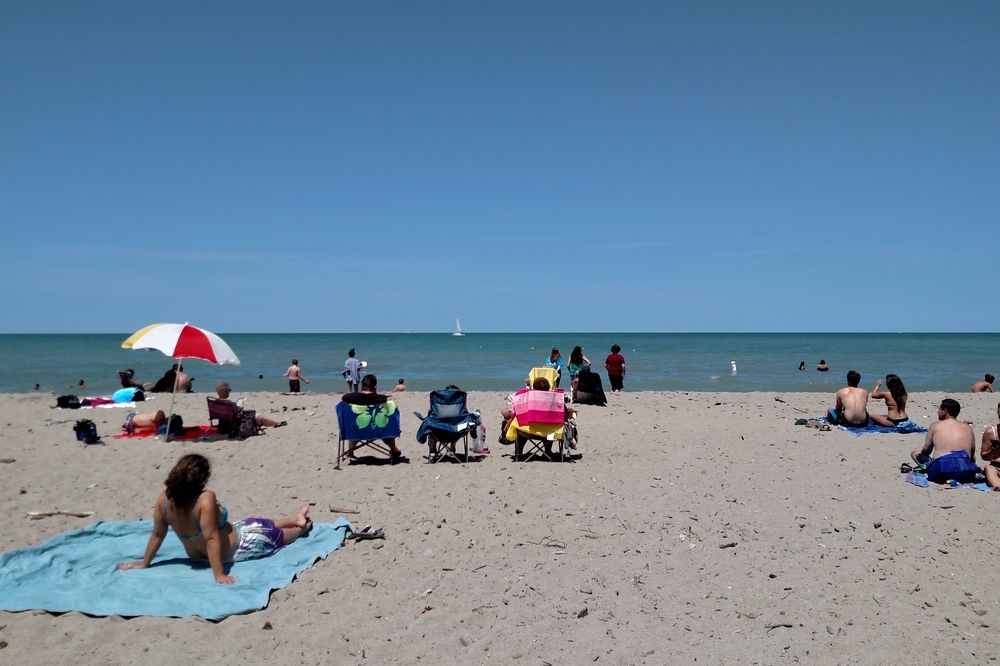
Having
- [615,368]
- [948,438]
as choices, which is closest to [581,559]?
[948,438]

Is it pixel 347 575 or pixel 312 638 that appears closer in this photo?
pixel 312 638

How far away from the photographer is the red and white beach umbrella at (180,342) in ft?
26.5

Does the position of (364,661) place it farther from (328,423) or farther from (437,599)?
(328,423)

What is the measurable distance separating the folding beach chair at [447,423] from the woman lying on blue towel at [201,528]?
302 cm

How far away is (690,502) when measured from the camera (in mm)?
5738

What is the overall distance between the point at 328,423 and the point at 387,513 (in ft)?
18.4

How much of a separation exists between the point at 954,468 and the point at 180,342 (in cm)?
869

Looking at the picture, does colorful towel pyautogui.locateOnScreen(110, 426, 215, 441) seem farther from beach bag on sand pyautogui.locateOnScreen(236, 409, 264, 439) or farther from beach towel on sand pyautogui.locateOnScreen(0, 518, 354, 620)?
beach towel on sand pyautogui.locateOnScreen(0, 518, 354, 620)

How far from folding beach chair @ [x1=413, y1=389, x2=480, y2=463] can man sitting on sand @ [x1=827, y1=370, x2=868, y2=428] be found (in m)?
5.72

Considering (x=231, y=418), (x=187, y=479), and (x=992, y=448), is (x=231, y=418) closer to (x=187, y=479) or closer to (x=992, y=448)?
(x=187, y=479)

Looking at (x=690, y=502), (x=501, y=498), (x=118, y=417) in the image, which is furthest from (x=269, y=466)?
(x=118, y=417)

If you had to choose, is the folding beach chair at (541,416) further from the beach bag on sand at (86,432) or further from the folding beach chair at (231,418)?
the beach bag on sand at (86,432)

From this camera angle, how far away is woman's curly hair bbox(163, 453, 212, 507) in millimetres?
4027

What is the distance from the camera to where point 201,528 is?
418 centimetres
